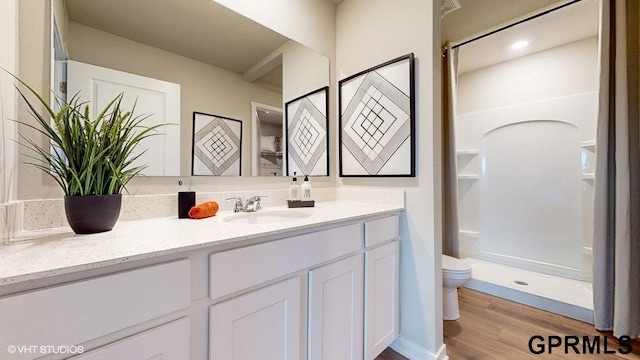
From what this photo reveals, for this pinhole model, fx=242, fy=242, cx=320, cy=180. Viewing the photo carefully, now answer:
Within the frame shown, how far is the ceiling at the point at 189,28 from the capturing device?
1.01 m

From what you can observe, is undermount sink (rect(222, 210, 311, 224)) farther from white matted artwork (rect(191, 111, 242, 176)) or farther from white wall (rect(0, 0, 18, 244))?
white wall (rect(0, 0, 18, 244))

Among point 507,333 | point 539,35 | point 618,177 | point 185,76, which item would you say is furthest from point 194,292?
point 539,35

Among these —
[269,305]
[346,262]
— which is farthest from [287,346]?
[346,262]

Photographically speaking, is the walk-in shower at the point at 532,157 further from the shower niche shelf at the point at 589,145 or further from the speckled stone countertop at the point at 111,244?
the speckled stone countertop at the point at 111,244

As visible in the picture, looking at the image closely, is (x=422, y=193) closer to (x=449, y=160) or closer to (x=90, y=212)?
(x=449, y=160)

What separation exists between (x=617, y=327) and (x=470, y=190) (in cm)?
165

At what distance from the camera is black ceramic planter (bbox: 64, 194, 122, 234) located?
767 millimetres

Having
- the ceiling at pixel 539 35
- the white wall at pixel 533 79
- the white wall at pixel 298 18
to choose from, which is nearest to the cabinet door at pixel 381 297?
the white wall at pixel 298 18

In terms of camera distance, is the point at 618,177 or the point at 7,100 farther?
the point at 618,177

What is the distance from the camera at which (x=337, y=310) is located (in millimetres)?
1075

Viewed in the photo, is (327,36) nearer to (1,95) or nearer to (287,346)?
(1,95)

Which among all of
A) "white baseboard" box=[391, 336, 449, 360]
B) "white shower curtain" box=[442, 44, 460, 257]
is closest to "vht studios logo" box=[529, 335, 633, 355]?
"white baseboard" box=[391, 336, 449, 360]

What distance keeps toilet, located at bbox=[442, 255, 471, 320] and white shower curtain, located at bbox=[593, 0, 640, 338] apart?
81 cm

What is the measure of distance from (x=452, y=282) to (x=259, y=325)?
1503mm
